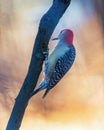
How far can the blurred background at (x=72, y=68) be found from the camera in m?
5.26

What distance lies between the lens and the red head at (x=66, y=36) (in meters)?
5.25

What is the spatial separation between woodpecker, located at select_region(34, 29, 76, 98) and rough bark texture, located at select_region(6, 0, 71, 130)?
0.14 ft

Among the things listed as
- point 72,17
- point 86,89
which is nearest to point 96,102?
point 86,89

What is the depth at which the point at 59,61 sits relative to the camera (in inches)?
206

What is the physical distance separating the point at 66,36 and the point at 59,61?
0.14 meters

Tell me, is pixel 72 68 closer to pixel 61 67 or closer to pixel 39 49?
pixel 61 67

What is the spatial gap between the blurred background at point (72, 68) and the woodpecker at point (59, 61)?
3 cm

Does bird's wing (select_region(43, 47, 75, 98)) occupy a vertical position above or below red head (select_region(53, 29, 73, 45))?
below

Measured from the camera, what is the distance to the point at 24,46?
208 inches

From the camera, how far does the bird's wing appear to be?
17.1 ft

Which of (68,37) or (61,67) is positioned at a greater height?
(68,37)

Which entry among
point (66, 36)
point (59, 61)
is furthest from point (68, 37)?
point (59, 61)

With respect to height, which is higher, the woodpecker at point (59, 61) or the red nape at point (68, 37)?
the red nape at point (68, 37)

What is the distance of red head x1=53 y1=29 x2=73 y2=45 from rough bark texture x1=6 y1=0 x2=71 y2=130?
0.06 m
